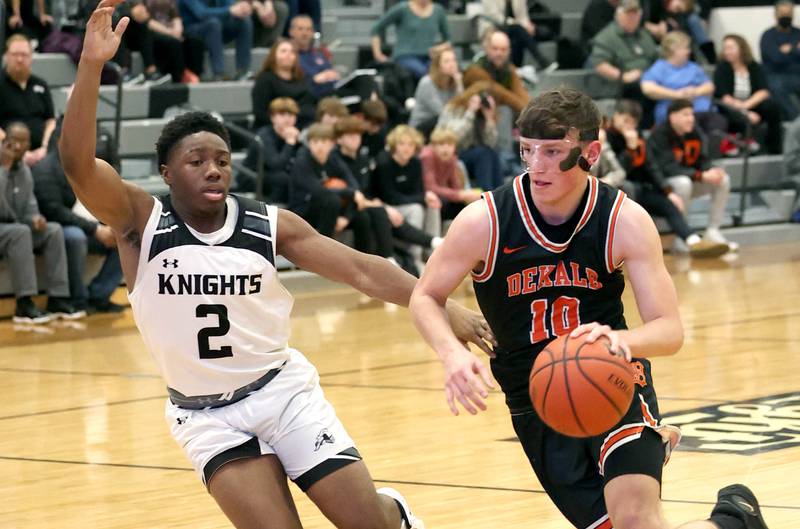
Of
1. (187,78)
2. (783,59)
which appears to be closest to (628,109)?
(783,59)

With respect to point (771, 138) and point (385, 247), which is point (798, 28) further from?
point (385, 247)

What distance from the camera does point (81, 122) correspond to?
4477 mm

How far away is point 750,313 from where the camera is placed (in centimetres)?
1173

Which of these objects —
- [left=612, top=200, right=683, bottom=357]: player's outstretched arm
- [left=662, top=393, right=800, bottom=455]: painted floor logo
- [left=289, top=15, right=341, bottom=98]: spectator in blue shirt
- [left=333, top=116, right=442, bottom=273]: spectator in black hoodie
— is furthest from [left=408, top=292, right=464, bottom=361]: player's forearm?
[left=289, top=15, right=341, bottom=98]: spectator in blue shirt

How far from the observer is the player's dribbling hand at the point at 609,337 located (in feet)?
12.9

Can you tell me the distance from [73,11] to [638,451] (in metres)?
11.8

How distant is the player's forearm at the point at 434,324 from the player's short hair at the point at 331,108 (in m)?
9.40

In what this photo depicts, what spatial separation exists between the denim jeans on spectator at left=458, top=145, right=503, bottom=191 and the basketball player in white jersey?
1026 cm

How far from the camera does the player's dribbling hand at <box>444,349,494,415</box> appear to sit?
157 inches

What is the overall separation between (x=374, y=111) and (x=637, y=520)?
1065 cm

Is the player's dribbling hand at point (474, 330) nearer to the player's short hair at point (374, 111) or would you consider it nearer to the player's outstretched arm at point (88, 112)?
the player's outstretched arm at point (88, 112)

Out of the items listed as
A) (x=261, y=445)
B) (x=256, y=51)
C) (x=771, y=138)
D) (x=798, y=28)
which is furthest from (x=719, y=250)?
(x=261, y=445)

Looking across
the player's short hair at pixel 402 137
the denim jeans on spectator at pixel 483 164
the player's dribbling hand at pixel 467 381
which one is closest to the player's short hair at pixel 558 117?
the player's dribbling hand at pixel 467 381

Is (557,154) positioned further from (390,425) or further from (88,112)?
(390,425)
